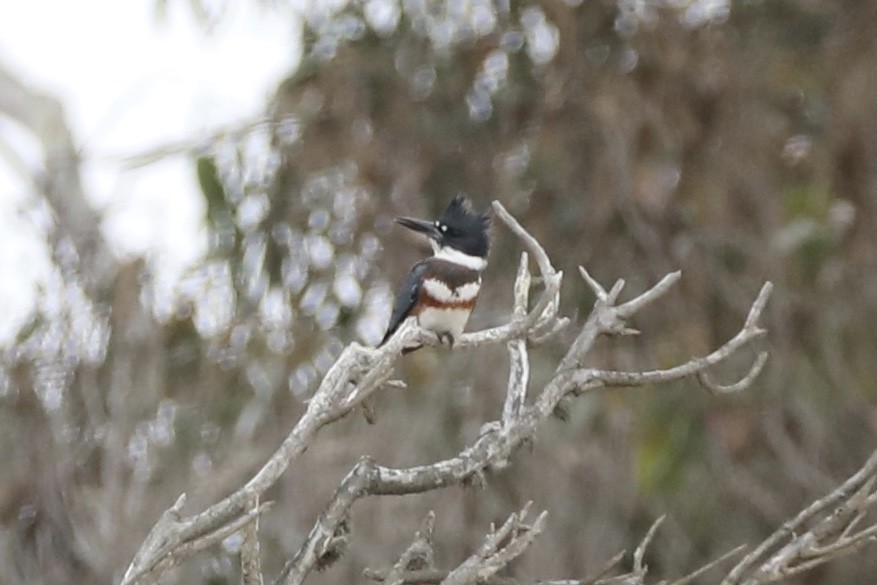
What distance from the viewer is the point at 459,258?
11.5 feet

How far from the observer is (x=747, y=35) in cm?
537

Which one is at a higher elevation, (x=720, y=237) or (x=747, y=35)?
(x=747, y=35)

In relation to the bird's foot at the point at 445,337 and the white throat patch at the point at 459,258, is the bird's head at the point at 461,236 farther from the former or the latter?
the bird's foot at the point at 445,337

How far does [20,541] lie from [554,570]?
5.05 ft

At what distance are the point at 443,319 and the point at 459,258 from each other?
23 cm

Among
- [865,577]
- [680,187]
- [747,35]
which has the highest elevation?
[747,35]

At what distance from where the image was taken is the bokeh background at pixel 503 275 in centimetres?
489

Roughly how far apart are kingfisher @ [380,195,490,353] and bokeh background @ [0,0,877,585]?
4.75 feet

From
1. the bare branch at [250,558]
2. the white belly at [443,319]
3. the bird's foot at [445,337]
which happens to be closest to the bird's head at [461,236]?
the white belly at [443,319]

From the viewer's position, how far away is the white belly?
329 centimetres

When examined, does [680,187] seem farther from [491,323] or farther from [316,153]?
[316,153]

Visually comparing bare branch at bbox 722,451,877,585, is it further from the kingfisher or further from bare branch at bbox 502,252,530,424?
the kingfisher

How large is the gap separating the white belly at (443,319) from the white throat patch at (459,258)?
0.17m

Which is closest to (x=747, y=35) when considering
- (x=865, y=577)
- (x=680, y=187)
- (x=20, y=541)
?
(x=680, y=187)
